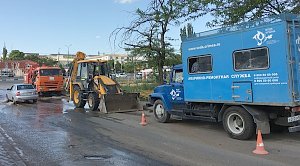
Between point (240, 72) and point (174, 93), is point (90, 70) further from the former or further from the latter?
point (240, 72)

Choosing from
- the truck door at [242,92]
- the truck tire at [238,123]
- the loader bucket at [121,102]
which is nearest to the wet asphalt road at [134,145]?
the truck tire at [238,123]

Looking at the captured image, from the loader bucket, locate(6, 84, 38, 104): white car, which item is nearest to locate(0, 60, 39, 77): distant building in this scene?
locate(6, 84, 38, 104): white car

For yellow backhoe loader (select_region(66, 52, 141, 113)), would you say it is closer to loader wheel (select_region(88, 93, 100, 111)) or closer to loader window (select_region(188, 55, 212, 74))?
loader wheel (select_region(88, 93, 100, 111))

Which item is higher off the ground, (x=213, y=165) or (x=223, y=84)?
(x=223, y=84)

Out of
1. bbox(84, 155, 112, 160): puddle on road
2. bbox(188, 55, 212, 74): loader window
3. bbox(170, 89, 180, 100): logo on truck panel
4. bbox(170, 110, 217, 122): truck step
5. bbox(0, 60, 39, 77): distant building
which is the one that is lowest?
bbox(84, 155, 112, 160): puddle on road

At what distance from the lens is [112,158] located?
789 centimetres

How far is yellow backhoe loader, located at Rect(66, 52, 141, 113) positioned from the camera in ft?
57.6

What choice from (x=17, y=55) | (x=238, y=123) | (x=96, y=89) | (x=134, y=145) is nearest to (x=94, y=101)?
(x=96, y=89)

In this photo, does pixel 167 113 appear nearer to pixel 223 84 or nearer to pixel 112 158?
pixel 223 84

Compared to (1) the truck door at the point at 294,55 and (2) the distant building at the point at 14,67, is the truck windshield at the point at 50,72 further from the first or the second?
(2) the distant building at the point at 14,67

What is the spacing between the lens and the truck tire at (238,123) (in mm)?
9547

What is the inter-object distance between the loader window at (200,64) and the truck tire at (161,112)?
220 cm

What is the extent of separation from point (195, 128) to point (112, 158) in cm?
474

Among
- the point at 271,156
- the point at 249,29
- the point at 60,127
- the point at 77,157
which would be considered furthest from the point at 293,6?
the point at 77,157
